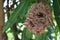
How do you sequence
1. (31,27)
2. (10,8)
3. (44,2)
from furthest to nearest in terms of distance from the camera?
(10,8) < (44,2) < (31,27)

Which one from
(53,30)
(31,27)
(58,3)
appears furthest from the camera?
(53,30)

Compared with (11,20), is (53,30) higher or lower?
lower

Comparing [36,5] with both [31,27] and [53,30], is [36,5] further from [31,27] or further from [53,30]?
[53,30]

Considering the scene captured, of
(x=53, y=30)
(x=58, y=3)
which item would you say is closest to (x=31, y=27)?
(x=58, y=3)

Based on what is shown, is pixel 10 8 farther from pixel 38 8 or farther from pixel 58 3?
pixel 38 8

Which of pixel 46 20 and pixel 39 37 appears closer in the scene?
pixel 46 20

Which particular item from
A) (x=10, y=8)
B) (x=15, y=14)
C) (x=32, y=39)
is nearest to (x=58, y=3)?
(x=15, y=14)
